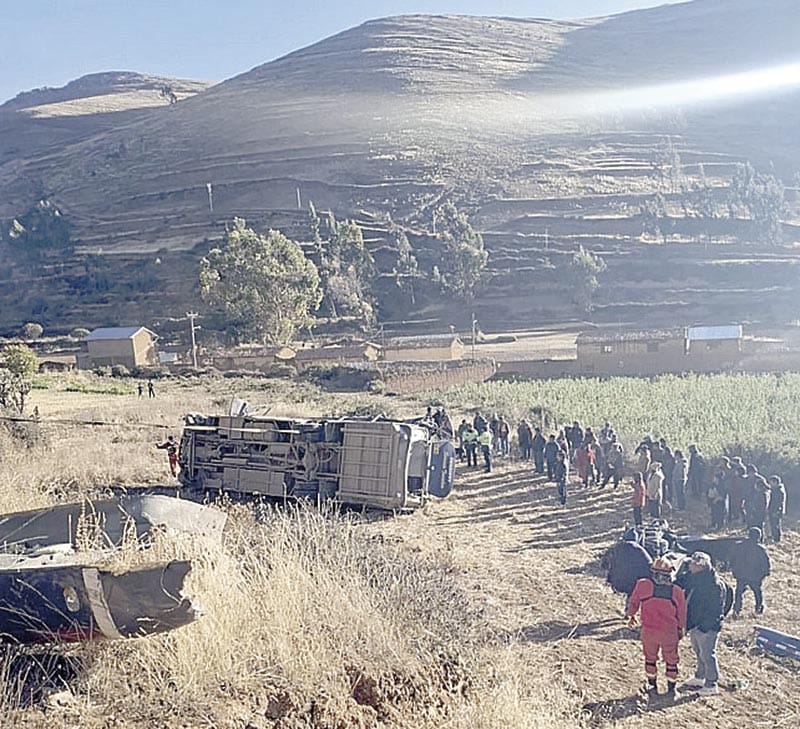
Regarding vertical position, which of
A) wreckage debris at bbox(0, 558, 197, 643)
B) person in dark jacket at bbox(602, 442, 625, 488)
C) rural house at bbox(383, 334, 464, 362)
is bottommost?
rural house at bbox(383, 334, 464, 362)

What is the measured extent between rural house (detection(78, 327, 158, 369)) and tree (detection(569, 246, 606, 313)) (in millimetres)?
37597

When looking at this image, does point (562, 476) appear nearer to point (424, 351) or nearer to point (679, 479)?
point (679, 479)

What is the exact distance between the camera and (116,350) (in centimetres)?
4897

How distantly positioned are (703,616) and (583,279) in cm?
6562

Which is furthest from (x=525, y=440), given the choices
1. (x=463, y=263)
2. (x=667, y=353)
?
(x=463, y=263)

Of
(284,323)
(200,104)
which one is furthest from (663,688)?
(200,104)

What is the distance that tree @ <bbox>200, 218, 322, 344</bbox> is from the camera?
55688 millimetres

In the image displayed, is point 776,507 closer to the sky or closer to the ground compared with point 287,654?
closer to the ground

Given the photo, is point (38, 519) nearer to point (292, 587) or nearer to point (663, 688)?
point (292, 587)

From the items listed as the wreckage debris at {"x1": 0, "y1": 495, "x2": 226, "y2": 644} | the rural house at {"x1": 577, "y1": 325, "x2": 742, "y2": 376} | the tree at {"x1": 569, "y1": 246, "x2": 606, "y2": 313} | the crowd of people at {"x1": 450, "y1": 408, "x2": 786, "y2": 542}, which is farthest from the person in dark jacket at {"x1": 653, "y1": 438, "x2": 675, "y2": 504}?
the tree at {"x1": 569, "y1": 246, "x2": 606, "y2": 313}

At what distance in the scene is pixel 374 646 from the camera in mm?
5688

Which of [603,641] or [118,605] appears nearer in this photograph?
[118,605]

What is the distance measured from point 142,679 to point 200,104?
14377 cm

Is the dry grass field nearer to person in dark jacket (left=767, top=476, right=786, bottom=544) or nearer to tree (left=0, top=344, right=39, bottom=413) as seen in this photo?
person in dark jacket (left=767, top=476, right=786, bottom=544)
